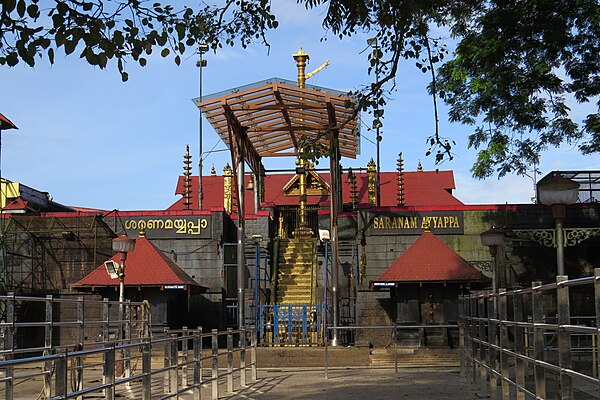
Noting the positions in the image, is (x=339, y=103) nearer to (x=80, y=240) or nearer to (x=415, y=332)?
(x=415, y=332)

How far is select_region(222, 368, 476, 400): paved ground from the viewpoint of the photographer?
15453 millimetres

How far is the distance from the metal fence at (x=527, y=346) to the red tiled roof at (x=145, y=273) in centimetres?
1081

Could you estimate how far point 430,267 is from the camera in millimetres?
25734

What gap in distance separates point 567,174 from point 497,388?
20869 millimetres

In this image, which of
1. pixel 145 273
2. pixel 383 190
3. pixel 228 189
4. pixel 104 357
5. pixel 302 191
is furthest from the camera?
pixel 383 190

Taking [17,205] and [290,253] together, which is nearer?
[17,205]

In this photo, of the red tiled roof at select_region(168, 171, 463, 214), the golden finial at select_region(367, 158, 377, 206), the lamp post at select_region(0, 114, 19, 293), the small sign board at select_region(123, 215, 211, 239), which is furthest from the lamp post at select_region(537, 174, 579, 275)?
the red tiled roof at select_region(168, 171, 463, 214)

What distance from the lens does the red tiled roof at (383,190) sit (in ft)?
146

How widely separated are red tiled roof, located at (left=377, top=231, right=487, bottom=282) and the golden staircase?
512 centimetres

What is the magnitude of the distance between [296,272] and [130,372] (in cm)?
1484

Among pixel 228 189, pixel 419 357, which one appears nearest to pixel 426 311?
pixel 419 357

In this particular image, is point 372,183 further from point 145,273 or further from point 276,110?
point 145,273

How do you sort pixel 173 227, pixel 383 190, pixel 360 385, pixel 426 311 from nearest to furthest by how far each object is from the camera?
pixel 360 385 → pixel 426 311 → pixel 173 227 → pixel 383 190

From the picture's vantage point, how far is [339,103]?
86.7 feet
